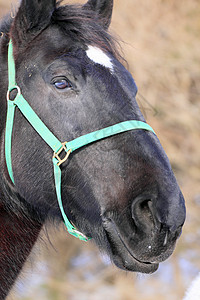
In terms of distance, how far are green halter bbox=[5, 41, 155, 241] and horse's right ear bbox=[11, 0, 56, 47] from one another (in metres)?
0.09

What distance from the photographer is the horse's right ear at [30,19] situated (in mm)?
2539

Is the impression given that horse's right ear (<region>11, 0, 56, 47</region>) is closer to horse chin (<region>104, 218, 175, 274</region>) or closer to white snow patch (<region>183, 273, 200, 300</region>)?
horse chin (<region>104, 218, 175, 274</region>)

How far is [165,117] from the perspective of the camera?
8.59 m

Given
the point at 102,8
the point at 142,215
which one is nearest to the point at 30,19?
the point at 102,8

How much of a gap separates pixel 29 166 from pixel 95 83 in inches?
22.6

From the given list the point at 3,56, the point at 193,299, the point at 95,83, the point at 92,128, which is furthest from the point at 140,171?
the point at 193,299

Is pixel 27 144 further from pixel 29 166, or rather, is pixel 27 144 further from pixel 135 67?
pixel 135 67

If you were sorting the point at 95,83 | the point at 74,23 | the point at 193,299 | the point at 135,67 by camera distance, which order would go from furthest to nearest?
the point at 135,67, the point at 193,299, the point at 74,23, the point at 95,83

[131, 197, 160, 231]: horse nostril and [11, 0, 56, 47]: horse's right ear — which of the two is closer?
[131, 197, 160, 231]: horse nostril

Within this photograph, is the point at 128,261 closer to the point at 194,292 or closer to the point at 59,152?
the point at 59,152

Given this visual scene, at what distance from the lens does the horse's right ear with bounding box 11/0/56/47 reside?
8.33 feet

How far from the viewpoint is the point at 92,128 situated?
7.77 feet

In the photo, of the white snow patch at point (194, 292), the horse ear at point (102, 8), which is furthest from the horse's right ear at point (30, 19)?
the white snow patch at point (194, 292)

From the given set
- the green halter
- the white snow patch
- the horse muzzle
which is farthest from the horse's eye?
the white snow patch
